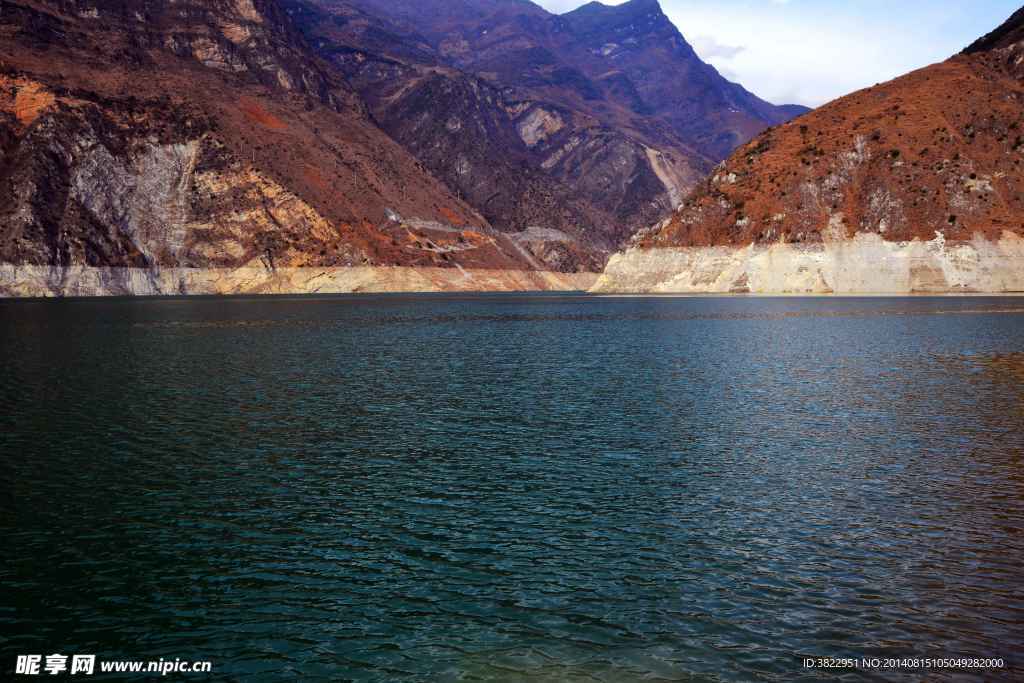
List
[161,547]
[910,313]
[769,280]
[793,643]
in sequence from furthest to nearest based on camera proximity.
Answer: [769,280] → [910,313] → [161,547] → [793,643]

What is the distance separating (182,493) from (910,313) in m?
95.2

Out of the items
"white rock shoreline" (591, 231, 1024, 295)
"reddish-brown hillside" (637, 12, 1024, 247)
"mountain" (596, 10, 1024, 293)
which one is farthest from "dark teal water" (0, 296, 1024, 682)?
"reddish-brown hillside" (637, 12, 1024, 247)

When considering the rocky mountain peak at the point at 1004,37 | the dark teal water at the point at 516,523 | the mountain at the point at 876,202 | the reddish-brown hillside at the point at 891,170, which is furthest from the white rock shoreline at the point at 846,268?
the dark teal water at the point at 516,523

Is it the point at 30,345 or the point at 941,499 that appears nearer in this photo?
the point at 941,499

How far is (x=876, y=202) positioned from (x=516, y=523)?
14656 centimetres

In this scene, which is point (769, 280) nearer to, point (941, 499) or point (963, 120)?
point (963, 120)

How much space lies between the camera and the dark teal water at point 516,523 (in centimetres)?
1297

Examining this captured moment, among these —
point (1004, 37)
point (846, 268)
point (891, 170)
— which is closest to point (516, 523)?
point (846, 268)

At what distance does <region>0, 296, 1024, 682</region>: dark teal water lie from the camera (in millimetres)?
12969

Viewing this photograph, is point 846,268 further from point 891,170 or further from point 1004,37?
point 1004,37

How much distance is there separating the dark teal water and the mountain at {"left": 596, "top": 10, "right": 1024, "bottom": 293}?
108m

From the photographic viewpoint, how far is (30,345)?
2463 inches

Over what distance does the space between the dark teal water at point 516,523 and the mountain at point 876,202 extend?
107615 mm

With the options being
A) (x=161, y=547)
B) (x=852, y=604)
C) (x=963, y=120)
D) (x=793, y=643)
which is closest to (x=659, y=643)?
(x=793, y=643)
